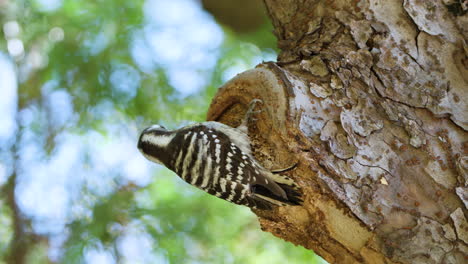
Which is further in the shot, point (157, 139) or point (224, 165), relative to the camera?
point (157, 139)

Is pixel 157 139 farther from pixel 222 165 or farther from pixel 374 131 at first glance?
pixel 374 131

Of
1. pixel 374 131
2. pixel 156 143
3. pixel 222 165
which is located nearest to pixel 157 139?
pixel 156 143

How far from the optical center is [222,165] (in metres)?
2.32

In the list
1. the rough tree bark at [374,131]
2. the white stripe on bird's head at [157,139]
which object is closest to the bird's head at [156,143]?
the white stripe on bird's head at [157,139]

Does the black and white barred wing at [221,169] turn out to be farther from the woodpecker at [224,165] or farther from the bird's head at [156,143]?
the bird's head at [156,143]

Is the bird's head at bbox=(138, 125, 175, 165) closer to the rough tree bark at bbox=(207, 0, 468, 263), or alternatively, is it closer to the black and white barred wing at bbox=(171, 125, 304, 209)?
the black and white barred wing at bbox=(171, 125, 304, 209)

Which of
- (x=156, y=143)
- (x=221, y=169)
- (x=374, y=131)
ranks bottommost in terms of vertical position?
(x=156, y=143)

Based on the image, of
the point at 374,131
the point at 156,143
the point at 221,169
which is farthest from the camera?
the point at 156,143

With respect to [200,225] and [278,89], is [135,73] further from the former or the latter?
[278,89]

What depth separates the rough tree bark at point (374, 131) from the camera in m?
1.82

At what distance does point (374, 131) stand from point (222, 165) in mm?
772

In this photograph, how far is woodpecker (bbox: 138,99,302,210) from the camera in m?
2.13

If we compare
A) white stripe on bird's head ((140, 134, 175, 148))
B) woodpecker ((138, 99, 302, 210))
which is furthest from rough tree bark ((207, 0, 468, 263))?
white stripe on bird's head ((140, 134, 175, 148))

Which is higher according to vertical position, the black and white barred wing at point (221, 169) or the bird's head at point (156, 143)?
the black and white barred wing at point (221, 169)
